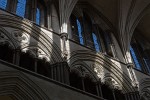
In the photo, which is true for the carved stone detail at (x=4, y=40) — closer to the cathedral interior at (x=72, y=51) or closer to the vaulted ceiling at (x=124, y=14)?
the cathedral interior at (x=72, y=51)

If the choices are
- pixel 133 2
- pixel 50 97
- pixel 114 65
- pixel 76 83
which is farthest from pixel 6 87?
pixel 133 2

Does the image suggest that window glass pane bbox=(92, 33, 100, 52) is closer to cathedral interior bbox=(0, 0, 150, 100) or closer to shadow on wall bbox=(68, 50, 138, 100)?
cathedral interior bbox=(0, 0, 150, 100)

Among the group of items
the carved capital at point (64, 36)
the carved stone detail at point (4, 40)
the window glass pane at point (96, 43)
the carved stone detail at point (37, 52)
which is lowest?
the carved stone detail at point (37, 52)

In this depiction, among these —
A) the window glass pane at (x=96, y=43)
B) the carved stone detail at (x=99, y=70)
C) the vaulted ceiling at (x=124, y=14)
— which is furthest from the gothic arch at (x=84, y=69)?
the vaulted ceiling at (x=124, y=14)

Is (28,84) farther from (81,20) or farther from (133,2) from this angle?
(133,2)

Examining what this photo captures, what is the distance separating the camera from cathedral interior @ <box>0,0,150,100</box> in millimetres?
9188

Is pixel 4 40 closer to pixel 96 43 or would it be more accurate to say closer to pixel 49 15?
pixel 49 15

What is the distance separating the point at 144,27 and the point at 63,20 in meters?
6.14

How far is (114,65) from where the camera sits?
12.7 m

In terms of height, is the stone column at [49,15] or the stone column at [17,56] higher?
the stone column at [49,15]

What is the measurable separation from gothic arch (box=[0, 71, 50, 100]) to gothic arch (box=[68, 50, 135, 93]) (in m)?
3.08

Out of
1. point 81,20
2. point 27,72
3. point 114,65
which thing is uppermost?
point 81,20

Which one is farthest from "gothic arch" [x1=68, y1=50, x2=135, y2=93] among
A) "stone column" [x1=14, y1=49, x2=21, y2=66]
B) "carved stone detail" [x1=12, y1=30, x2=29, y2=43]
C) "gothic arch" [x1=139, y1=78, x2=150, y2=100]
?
"stone column" [x1=14, y1=49, x2=21, y2=66]

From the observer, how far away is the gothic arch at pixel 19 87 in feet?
28.6
